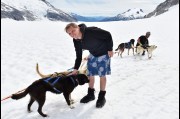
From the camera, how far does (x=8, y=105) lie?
781 centimetres

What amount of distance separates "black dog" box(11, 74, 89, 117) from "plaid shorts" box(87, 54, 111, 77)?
0.28 m

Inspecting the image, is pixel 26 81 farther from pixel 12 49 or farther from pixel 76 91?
pixel 12 49

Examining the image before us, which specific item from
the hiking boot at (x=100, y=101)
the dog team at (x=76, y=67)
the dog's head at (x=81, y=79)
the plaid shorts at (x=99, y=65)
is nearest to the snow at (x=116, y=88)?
the hiking boot at (x=100, y=101)

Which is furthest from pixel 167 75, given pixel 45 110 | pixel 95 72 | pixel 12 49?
pixel 12 49

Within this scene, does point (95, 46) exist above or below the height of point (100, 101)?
above

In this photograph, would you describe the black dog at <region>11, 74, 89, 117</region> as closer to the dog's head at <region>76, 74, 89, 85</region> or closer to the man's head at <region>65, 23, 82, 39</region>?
the dog's head at <region>76, 74, 89, 85</region>

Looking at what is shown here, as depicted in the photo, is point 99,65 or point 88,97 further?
point 88,97

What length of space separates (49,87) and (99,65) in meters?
1.32

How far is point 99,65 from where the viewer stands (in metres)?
7.06

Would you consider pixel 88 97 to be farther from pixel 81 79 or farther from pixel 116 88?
pixel 116 88

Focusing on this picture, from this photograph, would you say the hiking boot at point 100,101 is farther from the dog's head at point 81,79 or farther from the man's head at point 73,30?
the man's head at point 73,30

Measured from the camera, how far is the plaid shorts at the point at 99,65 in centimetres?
702

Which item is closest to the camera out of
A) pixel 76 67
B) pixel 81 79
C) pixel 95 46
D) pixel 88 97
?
pixel 95 46

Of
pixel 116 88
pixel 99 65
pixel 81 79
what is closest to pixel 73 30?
pixel 99 65
